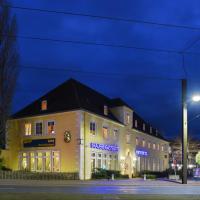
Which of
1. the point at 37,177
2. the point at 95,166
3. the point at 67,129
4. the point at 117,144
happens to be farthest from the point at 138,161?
the point at 37,177

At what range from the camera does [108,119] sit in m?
53.9

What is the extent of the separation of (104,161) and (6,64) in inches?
665

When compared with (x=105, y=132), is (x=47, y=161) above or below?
below

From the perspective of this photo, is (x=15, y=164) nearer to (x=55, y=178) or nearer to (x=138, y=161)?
(x=55, y=178)

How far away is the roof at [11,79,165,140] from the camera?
49812 mm

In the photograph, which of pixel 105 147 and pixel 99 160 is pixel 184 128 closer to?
pixel 99 160

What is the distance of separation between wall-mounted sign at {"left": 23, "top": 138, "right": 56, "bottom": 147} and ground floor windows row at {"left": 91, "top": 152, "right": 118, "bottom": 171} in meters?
4.62

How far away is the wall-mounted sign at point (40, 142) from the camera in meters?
49.7

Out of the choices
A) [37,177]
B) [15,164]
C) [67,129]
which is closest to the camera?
[37,177]

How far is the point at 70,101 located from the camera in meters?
50.2

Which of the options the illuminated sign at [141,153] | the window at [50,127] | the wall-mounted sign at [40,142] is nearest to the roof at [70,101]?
the window at [50,127]

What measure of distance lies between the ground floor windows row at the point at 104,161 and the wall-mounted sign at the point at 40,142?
4.62m

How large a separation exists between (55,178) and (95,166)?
7.66 meters

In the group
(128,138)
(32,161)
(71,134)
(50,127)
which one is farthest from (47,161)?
(128,138)
